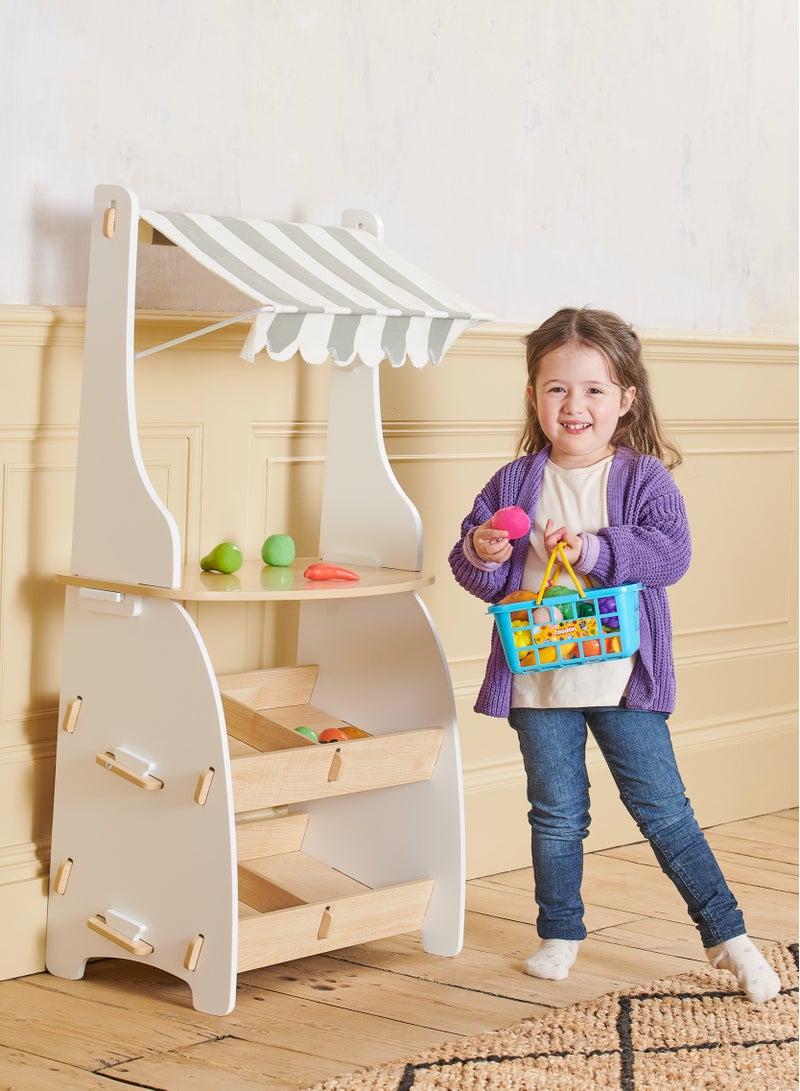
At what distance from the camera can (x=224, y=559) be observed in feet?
6.97

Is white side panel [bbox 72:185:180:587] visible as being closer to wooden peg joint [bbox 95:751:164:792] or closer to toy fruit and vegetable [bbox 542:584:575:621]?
wooden peg joint [bbox 95:751:164:792]

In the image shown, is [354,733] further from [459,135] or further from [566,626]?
[459,135]

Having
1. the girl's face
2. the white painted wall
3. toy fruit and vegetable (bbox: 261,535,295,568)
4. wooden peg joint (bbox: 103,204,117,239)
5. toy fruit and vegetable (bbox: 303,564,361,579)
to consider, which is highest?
the white painted wall

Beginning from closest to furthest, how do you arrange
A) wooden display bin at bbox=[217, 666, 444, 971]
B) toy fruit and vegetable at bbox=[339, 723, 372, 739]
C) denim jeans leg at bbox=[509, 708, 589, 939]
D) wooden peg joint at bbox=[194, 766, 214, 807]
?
1. wooden peg joint at bbox=[194, 766, 214, 807]
2. wooden display bin at bbox=[217, 666, 444, 971]
3. denim jeans leg at bbox=[509, 708, 589, 939]
4. toy fruit and vegetable at bbox=[339, 723, 372, 739]

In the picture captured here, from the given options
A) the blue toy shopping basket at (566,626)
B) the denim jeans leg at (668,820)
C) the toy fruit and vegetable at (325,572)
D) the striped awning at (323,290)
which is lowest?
the denim jeans leg at (668,820)

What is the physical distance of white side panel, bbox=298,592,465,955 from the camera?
2225 millimetres

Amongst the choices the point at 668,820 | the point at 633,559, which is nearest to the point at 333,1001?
the point at 668,820

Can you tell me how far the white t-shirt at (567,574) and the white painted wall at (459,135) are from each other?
Result: 624 mm

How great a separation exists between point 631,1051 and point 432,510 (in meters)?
1.04

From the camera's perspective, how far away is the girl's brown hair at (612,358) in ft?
6.88

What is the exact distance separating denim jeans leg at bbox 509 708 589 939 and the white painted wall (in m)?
0.85

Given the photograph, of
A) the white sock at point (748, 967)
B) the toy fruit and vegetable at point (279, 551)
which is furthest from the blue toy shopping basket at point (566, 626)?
→ the white sock at point (748, 967)

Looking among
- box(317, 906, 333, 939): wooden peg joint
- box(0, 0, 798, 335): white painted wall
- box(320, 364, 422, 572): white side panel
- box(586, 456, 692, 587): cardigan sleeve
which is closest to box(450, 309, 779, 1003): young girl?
box(586, 456, 692, 587): cardigan sleeve

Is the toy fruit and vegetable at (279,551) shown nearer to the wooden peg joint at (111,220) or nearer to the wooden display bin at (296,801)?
the wooden display bin at (296,801)
